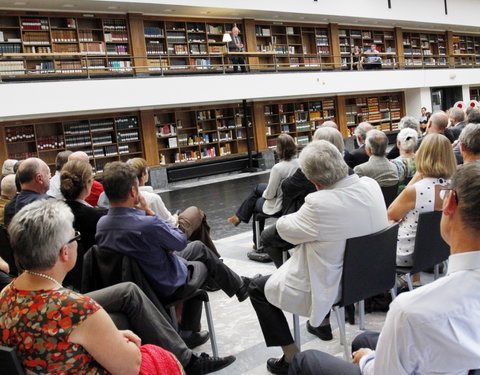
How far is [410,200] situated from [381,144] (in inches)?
42.8

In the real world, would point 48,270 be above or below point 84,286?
above

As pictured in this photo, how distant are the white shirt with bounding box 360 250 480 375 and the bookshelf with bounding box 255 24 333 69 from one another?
582 inches

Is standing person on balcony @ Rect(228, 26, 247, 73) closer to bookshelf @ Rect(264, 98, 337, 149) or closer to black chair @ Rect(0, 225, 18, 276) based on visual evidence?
bookshelf @ Rect(264, 98, 337, 149)

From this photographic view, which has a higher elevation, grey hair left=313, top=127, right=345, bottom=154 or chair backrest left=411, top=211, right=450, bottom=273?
grey hair left=313, top=127, right=345, bottom=154

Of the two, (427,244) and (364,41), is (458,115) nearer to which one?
(427,244)

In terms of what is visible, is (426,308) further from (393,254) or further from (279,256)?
(279,256)

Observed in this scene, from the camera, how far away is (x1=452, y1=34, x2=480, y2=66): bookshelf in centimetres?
2342

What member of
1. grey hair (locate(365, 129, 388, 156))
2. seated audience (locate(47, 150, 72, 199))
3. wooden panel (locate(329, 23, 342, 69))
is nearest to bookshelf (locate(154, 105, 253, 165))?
wooden panel (locate(329, 23, 342, 69))

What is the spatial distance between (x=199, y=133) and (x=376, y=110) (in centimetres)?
858

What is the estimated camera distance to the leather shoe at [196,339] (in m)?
3.20

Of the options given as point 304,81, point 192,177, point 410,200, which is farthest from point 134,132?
point 410,200

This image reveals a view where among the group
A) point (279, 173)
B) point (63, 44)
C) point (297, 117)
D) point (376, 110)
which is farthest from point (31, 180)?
point (376, 110)

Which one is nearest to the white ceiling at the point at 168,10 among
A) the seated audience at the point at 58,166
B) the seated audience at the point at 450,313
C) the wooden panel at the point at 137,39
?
the wooden panel at the point at 137,39

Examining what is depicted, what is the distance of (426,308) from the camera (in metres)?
1.28
